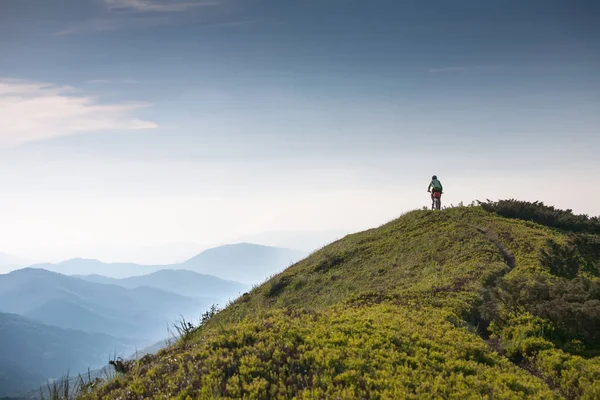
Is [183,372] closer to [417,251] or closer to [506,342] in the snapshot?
[506,342]

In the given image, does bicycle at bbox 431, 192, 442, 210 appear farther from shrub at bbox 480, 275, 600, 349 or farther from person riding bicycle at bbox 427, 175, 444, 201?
shrub at bbox 480, 275, 600, 349

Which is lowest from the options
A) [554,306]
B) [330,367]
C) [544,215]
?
[330,367]

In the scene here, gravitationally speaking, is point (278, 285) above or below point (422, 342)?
above

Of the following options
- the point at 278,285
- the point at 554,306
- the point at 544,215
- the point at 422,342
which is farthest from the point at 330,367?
the point at 544,215

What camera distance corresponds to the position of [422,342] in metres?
12.6

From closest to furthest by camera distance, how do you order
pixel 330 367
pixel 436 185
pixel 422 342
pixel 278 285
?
pixel 330 367
pixel 422 342
pixel 278 285
pixel 436 185

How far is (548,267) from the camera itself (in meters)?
21.2

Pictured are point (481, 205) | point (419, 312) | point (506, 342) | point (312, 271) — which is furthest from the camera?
point (481, 205)

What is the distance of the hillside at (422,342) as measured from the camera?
9.84m

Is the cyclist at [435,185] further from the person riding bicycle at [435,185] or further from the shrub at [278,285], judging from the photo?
the shrub at [278,285]

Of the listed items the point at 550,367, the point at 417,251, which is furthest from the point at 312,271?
the point at 550,367

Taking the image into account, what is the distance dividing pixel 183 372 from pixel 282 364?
2445mm

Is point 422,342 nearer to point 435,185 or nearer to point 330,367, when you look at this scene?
point 330,367

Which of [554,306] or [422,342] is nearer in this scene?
[422,342]
